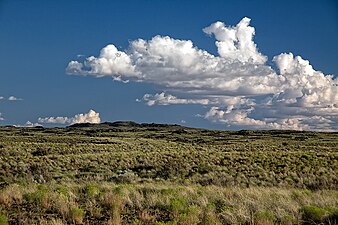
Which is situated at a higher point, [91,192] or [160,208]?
[91,192]

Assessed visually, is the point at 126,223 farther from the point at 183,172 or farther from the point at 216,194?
the point at 183,172

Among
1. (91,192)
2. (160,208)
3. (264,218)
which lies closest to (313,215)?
(264,218)

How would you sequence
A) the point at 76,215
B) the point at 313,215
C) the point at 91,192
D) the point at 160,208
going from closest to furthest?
the point at 76,215 < the point at 313,215 < the point at 160,208 < the point at 91,192

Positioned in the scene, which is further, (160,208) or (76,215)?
(160,208)

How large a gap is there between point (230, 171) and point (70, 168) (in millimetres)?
13027

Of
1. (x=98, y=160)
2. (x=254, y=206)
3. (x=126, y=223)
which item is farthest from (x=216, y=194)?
(x=98, y=160)

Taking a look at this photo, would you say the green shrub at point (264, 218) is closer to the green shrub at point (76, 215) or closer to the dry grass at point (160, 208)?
the dry grass at point (160, 208)

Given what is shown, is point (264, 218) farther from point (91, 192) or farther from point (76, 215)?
point (91, 192)

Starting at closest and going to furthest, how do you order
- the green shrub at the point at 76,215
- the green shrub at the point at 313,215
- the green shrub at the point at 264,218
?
1. the green shrub at the point at 264,218
2. the green shrub at the point at 76,215
3. the green shrub at the point at 313,215

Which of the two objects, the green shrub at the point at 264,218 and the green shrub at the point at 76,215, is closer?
the green shrub at the point at 264,218

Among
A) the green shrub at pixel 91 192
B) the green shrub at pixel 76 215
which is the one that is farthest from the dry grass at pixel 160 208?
the green shrub at pixel 91 192

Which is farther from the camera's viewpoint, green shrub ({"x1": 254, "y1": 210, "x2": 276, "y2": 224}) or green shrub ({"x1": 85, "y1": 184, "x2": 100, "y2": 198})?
green shrub ({"x1": 85, "y1": 184, "x2": 100, "y2": 198})

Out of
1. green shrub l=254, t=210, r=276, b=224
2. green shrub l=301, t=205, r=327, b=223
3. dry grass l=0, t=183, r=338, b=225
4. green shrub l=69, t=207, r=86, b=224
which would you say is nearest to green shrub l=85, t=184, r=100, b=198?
dry grass l=0, t=183, r=338, b=225

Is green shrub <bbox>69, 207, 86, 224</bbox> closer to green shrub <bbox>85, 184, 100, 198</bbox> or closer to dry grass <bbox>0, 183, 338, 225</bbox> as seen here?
dry grass <bbox>0, 183, 338, 225</bbox>
